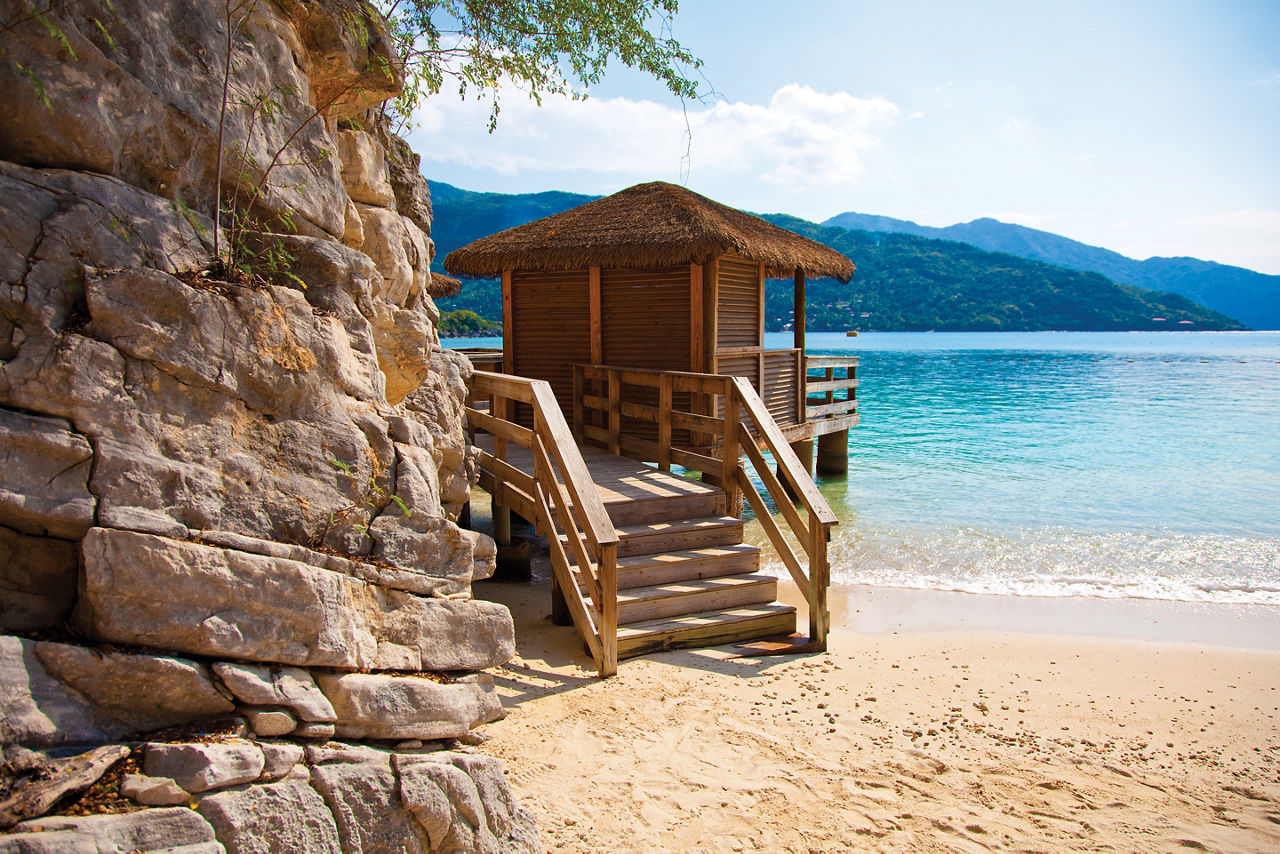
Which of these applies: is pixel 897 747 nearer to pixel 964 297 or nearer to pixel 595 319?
pixel 595 319

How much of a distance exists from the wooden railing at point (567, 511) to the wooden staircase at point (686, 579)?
294 millimetres

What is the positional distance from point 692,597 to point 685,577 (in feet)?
0.74

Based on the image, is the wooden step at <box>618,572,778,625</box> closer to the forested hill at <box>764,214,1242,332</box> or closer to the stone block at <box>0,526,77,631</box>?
the stone block at <box>0,526,77,631</box>

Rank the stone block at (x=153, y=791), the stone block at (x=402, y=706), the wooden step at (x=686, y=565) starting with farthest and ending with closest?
1. the wooden step at (x=686, y=565)
2. the stone block at (x=402, y=706)
3. the stone block at (x=153, y=791)

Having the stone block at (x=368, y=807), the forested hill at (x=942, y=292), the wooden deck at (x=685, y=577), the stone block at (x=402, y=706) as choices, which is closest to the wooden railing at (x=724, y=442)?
the wooden deck at (x=685, y=577)

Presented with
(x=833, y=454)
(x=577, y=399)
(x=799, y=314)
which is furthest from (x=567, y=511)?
(x=833, y=454)

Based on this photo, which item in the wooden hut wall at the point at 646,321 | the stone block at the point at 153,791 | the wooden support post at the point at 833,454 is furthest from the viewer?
the wooden support post at the point at 833,454

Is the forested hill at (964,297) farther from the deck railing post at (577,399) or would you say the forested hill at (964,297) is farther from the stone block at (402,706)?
the stone block at (402,706)

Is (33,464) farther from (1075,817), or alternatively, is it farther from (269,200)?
(1075,817)

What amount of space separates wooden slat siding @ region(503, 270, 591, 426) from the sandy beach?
4914 mm

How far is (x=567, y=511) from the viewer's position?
5465 millimetres

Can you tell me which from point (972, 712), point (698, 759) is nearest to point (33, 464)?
point (698, 759)

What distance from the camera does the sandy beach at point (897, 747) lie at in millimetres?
3387

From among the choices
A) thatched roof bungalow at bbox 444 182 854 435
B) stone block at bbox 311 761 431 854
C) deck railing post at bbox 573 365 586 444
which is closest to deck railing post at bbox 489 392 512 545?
deck railing post at bbox 573 365 586 444
